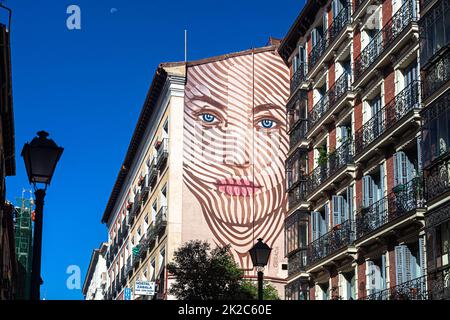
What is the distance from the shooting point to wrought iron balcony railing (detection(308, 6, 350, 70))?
3487cm

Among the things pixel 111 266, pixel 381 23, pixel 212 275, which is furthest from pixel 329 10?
pixel 111 266

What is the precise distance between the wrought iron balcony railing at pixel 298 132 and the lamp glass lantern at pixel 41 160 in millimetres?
28288

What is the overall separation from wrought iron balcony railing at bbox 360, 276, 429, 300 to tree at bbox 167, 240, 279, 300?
10.2 m

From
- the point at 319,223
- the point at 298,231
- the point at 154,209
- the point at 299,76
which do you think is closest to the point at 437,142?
the point at 319,223

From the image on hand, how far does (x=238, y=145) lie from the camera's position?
166ft

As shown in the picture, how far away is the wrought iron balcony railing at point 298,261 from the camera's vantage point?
3728cm

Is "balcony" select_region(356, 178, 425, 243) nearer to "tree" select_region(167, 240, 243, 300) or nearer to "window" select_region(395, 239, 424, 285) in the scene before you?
"window" select_region(395, 239, 424, 285)

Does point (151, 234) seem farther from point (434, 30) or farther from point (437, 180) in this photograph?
point (434, 30)

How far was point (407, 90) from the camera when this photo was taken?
27906mm

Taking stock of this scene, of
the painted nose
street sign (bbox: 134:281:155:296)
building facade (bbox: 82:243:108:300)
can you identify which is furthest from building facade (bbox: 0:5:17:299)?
building facade (bbox: 82:243:108:300)

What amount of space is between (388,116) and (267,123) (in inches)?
873
